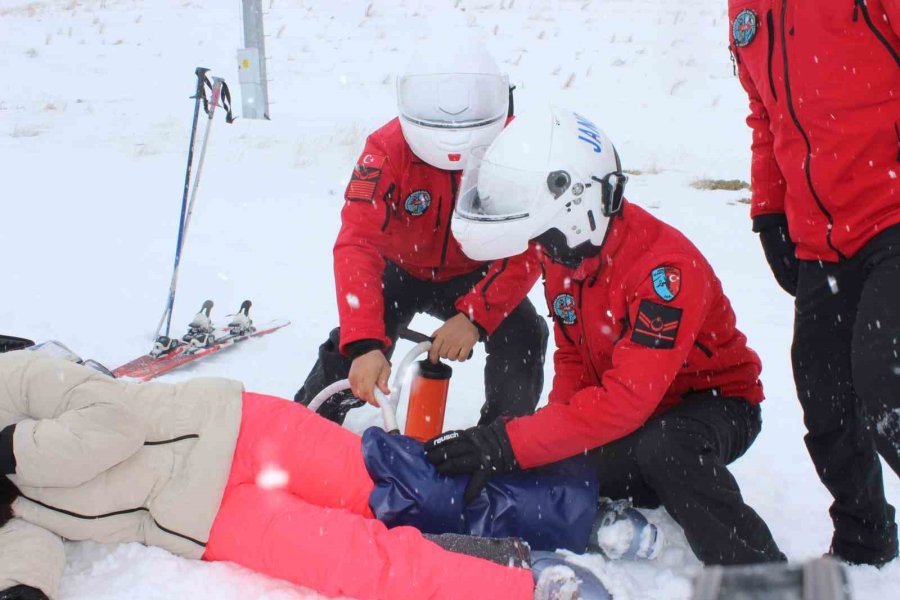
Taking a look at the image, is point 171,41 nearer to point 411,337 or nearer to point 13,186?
point 13,186

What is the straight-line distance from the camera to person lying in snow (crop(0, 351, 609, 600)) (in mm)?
2254

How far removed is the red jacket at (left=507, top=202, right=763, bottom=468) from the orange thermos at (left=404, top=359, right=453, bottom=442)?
1.85ft

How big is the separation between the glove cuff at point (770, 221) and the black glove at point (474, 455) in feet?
3.41

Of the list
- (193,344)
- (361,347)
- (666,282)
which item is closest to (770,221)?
(666,282)

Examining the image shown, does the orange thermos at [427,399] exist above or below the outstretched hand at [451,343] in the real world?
below

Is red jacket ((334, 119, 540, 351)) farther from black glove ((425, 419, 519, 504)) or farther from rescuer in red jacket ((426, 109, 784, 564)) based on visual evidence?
black glove ((425, 419, 519, 504))

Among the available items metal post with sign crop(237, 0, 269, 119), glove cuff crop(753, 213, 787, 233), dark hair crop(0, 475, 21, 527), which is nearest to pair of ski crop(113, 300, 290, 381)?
dark hair crop(0, 475, 21, 527)

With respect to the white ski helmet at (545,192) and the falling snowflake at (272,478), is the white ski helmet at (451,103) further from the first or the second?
the falling snowflake at (272,478)

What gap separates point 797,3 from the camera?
7.47ft

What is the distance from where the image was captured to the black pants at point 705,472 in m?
2.35

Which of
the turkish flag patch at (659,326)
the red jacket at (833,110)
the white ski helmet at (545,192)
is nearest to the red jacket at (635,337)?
the turkish flag patch at (659,326)

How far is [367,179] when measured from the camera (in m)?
3.34

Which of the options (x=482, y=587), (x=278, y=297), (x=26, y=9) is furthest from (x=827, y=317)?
(x=26, y=9)

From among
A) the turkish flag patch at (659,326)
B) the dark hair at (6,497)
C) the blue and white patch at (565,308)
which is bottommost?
the dark hair at (6,497)
